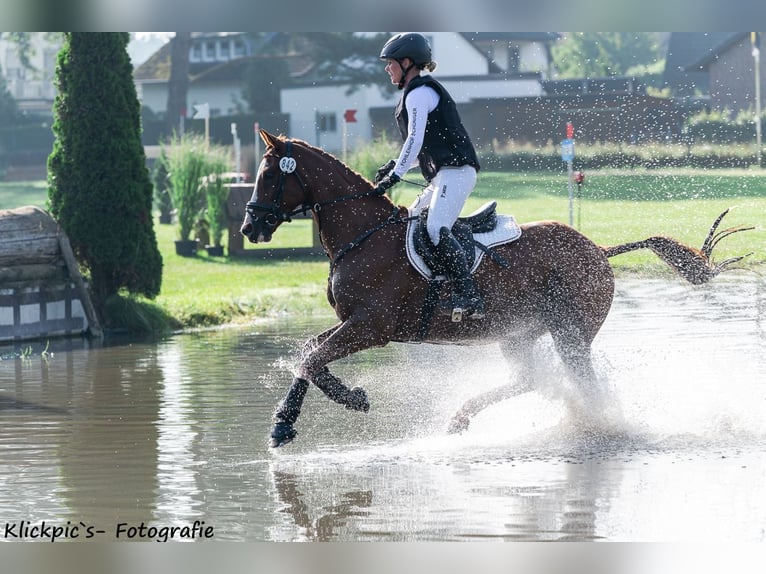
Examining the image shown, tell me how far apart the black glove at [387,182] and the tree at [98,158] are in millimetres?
7402

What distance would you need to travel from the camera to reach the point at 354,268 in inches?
356

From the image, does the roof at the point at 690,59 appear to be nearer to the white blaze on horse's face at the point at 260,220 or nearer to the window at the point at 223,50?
the window at the point at 223,50

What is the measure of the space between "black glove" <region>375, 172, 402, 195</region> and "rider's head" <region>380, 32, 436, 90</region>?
2.30ft

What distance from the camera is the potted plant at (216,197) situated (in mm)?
23328

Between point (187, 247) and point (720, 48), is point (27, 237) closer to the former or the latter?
point (187, 247)

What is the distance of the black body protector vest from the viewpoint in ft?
29.5

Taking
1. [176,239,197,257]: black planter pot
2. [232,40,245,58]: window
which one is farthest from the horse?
[232,40,245,58]: window

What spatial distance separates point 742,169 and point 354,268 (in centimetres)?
2406

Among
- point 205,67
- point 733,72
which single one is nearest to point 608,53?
point 205,67

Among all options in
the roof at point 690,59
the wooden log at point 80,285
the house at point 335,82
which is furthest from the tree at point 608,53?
the wooden log at point 80,285

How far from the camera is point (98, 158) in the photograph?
15.9 meters

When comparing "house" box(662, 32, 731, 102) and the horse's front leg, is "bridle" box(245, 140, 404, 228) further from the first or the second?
"house" box(662, 32, 731, 102)

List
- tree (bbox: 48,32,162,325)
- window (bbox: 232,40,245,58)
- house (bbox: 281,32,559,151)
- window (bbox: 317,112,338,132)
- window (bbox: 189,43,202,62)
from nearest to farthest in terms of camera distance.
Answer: tree (bbox: 48,32,162,325), house (bbox: 281,32,559,151), window (bbox: 317,112,338,132), window (bbox: 232,40,245,58), window (bbox: 189,43,202,62)
